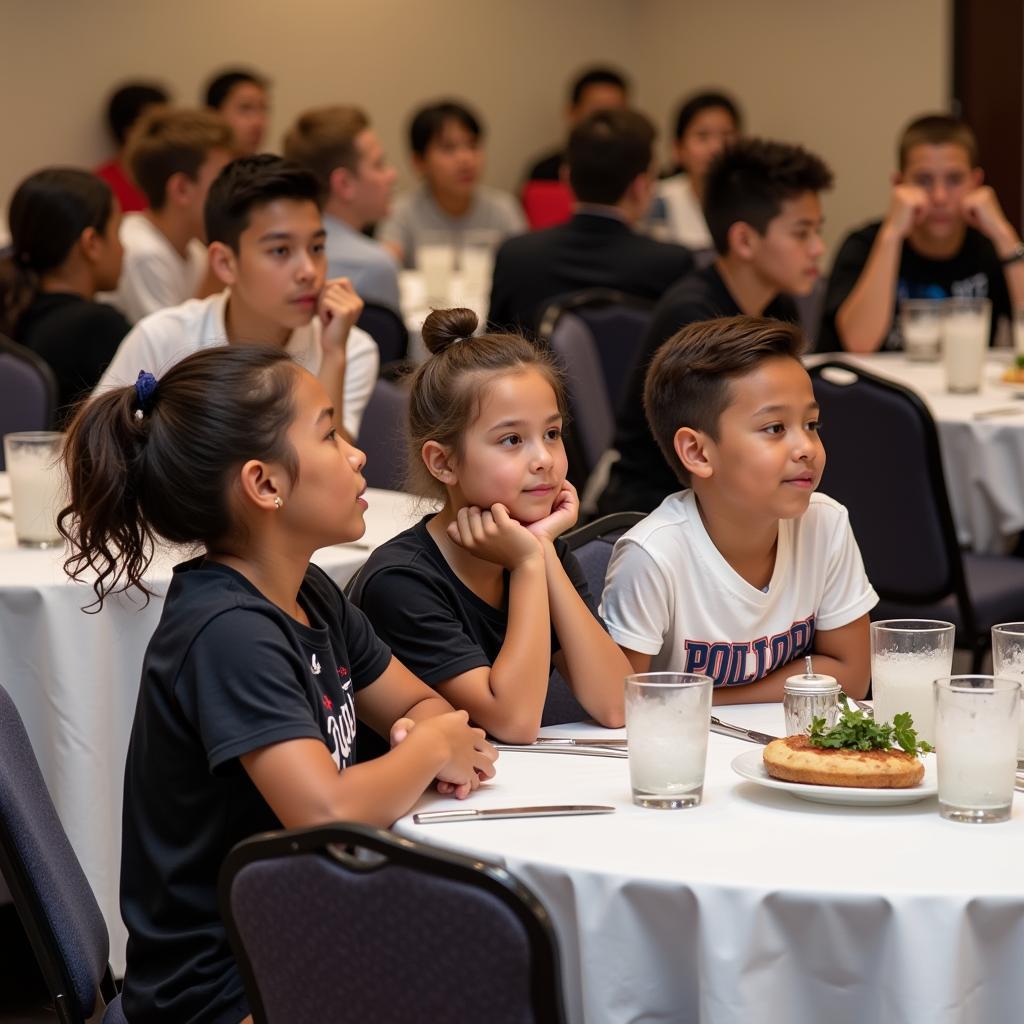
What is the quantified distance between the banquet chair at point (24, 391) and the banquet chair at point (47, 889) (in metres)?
2.18

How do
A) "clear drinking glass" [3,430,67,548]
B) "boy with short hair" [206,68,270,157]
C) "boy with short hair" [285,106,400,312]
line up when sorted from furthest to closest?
1. "boy with short hair" [206,68,270,157]
2. "boy with short hair" [285,106,400,312]
3. "clear drinking glass" [3,430,67,548]

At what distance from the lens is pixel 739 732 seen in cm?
195

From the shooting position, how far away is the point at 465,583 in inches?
85.4

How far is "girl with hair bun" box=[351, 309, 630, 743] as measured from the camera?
6.63 ft

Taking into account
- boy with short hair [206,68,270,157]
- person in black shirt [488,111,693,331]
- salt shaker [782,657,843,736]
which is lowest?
salt shaker [782,657,843,736]

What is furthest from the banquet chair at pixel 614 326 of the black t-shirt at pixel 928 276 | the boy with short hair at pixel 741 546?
the boy with short hair at pixel 741 546

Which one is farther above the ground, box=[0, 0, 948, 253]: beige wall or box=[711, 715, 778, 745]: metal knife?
box=[0, 0, 948, 253]: beige wall

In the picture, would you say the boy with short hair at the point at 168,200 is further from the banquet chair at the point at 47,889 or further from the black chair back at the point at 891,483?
the banquet chair at the point at 47,889

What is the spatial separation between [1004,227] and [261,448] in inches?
151

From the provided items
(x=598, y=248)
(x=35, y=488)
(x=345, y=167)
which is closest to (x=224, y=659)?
(x=35, y=488)

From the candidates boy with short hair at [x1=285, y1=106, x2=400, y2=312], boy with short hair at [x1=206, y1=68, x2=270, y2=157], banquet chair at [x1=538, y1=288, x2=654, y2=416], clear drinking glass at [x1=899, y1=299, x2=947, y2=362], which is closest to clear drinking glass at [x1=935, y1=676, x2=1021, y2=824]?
banquet chair at [x1=538, y1=288, x2=654, y2=416]

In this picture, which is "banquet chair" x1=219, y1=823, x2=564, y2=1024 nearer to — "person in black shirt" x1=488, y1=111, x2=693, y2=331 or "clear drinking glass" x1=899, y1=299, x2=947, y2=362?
"clear drinking glass" x1=899, y1=299, x2=947, y2=362

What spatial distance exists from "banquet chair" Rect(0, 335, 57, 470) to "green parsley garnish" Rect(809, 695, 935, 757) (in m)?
2.65

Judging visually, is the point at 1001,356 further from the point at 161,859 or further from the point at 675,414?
the point at 161,859
